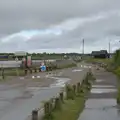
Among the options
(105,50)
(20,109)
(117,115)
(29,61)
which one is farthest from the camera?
(105,50)

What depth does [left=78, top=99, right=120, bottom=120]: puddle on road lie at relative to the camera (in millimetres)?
16891

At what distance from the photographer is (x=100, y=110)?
63.4 feet

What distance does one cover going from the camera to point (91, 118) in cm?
1666

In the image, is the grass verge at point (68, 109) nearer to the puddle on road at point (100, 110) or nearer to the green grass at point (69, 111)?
Answer: the green grass at point (69, 111)

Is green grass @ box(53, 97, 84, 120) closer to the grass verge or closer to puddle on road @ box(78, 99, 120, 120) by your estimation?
the grass verge

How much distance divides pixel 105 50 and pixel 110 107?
13223 centimetres

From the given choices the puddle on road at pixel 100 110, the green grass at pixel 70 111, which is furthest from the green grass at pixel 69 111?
the puddle on road at pixel 100 110

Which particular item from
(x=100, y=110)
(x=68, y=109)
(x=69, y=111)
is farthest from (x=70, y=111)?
(x=100, y=110)

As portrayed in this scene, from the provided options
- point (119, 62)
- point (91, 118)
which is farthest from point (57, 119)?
point (119, 62)

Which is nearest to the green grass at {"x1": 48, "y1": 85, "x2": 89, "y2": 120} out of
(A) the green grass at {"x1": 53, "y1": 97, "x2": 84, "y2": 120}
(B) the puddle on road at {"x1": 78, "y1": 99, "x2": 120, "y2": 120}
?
(A) the green grass at {"x1": 53, "y1": 97, "x2": 84, "y2": 120}

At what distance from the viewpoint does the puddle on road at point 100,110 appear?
16.9 meters

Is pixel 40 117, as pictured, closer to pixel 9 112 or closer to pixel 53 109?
pixel 53 109

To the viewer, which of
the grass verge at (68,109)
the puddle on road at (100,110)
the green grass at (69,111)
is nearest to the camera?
the grass verge at (68,109)

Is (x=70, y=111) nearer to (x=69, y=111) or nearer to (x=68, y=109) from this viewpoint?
(x=69, y=111)
